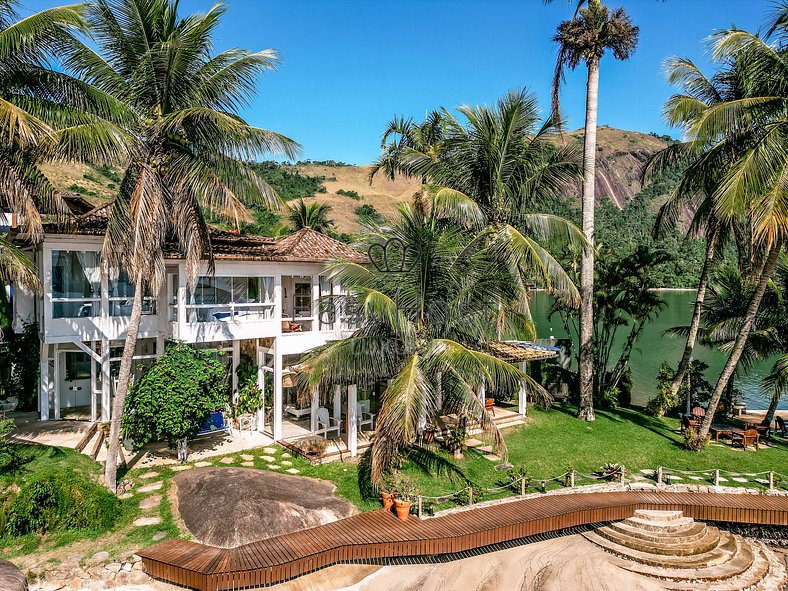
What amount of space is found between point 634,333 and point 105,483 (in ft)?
68.8

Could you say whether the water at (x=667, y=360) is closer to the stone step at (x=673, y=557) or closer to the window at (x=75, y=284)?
the stone step at (x=673, y=557)

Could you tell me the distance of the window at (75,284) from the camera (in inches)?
570

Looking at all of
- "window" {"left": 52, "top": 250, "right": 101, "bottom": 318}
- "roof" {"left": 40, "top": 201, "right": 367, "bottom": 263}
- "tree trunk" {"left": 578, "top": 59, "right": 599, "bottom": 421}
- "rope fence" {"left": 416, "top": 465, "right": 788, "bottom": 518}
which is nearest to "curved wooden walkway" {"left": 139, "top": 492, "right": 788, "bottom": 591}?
"rope fence" {"left": 416, "top": 465, "right": 788, "bottom": 518}

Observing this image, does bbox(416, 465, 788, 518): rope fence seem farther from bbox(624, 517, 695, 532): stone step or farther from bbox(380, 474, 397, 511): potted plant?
bbox(624, 517, 695, 532): stone step

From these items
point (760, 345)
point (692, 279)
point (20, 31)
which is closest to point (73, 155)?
point (20, 31)

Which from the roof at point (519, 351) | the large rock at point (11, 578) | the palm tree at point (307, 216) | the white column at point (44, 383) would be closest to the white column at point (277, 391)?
the white column at point (44, 383)

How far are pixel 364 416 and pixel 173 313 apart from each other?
6753 mm

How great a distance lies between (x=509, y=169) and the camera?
17.3 m

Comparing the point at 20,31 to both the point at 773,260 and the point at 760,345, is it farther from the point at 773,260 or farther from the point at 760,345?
the point at 760,345

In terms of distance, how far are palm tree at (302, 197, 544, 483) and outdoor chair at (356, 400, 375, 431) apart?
3.26m

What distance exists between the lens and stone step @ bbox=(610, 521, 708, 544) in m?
11.1

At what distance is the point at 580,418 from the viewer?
19266 millimetres

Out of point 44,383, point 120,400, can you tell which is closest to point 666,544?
point 120,400

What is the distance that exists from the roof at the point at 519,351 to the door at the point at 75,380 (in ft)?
43.1
